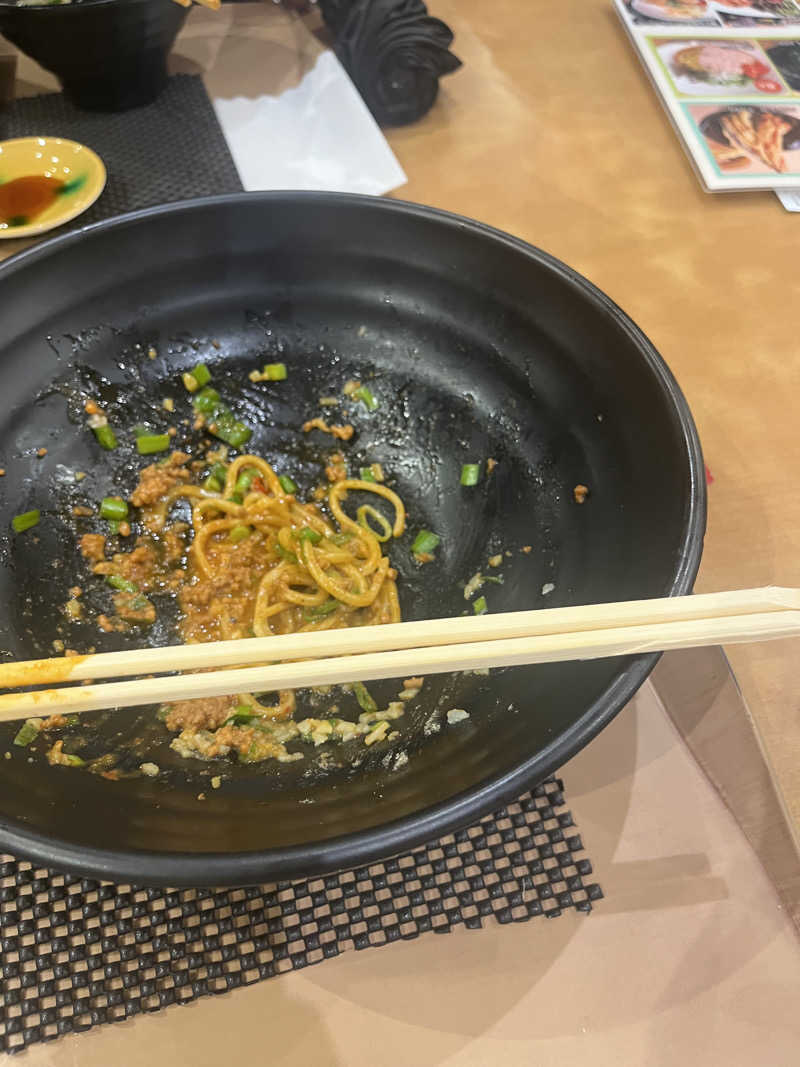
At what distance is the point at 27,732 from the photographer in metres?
1.34

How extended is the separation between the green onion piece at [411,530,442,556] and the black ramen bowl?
2 centimetres

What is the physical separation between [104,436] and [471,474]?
936 millimetres

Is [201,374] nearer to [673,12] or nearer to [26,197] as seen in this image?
[26,197]

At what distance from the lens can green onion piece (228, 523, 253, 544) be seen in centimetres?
179

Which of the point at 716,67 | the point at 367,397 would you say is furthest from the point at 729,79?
the point at 367,397

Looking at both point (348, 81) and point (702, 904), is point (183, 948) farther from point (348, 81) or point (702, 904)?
point (348, 81)

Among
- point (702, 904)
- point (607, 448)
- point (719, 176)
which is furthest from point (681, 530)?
point (719, 176)

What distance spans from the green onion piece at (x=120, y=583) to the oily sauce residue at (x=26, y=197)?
4.78 feet

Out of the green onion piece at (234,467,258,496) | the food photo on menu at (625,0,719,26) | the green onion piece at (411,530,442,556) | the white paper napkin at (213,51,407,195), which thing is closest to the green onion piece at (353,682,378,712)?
the green onion piece at (411,530,442,556)

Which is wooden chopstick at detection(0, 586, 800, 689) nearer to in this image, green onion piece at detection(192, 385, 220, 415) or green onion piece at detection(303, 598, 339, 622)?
green onion piece at detection(303, 598, 339, 622)

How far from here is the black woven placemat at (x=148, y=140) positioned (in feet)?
8.32

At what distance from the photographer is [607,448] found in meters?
1.58

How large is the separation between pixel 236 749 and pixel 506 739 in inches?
21.8

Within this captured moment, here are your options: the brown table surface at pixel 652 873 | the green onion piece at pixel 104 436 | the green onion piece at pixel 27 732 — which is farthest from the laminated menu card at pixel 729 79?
the green onion piece at pixel 27 732
